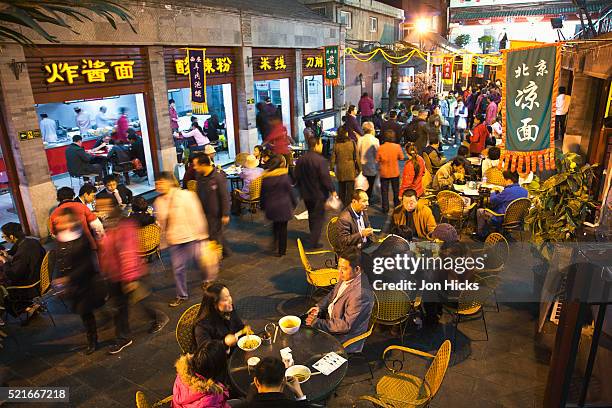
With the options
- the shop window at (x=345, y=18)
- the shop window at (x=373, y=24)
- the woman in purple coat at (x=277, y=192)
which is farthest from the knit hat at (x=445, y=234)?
the shop window at (x=373, y=24)

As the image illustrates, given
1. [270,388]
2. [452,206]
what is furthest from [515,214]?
[270,388]

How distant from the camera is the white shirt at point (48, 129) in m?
12.5

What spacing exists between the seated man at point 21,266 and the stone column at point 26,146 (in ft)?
10.1

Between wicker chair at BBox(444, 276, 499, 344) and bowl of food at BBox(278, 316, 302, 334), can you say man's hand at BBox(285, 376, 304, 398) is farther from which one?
wicker chair at BBox(444, 276, 499, 344)

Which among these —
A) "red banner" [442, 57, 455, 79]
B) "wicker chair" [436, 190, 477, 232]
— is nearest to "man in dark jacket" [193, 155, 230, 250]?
"wicker chair" [436, 190, 477, 232]

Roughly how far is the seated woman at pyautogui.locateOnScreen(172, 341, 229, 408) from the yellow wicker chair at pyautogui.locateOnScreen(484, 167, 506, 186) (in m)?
7.33

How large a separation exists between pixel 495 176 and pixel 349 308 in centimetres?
578

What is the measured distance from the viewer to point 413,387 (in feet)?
13.7

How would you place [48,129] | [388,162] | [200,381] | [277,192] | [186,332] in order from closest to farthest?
1. [200,381]
2. [186,332]
3. [277,192]
4. [388,162]
5. [48,129]

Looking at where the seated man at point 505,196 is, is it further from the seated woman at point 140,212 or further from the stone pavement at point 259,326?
the seated woman at point 140,212

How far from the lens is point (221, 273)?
743 cm

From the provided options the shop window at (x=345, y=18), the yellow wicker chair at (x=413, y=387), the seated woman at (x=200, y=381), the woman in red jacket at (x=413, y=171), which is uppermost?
the shop window at (x=345, y=18)

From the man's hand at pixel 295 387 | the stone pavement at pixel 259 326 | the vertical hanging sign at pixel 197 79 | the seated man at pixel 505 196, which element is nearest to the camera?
the man's hand at pixel 295 387

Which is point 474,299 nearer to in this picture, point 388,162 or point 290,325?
point 290,325
